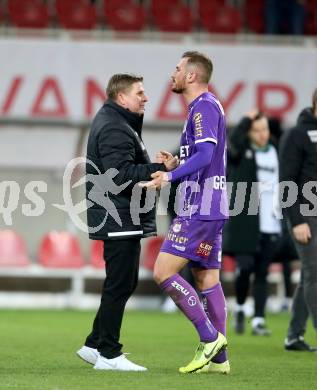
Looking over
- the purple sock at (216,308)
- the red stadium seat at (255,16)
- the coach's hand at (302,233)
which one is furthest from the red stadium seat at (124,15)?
the purple sock at (216,308)

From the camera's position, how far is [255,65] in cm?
1530

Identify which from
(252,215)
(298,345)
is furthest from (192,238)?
(252,215)

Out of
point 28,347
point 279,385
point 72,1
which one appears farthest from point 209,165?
point 72,1

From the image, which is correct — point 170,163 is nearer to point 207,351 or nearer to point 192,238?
point 192,238

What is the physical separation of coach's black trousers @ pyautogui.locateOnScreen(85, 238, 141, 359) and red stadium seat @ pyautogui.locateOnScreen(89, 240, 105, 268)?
7.95 metres

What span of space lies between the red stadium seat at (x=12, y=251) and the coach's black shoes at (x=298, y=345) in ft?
20.6

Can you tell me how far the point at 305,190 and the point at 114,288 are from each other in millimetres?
2101

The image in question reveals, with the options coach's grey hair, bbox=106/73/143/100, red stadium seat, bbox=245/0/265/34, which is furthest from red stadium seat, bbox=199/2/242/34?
coach's grey hair, bbox=106/73/143/100

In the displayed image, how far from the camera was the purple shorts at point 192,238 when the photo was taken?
23.3 feet

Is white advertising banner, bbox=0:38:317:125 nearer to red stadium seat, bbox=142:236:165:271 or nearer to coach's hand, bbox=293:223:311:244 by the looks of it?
red stadium seat, bbox=142:236:165:271

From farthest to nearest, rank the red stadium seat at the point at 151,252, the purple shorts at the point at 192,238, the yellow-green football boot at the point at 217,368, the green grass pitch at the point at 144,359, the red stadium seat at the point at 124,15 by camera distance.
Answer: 1. the red stadium seat at the point at 124,15
2. the red stadium seat at the point at 151,252
3. the yellow-green football boot at the point at 217,368
4. the purple shorts at the point at 192,238
5. the green grass pitch at the point at 144,359

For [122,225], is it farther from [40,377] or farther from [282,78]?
[282,78]

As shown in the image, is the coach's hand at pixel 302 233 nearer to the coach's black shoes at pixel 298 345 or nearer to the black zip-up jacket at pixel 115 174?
the coach's black shoes at pixel 298 345

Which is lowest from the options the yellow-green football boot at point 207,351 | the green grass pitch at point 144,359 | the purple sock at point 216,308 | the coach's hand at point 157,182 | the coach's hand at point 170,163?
the green grass pitch at point 144,359
